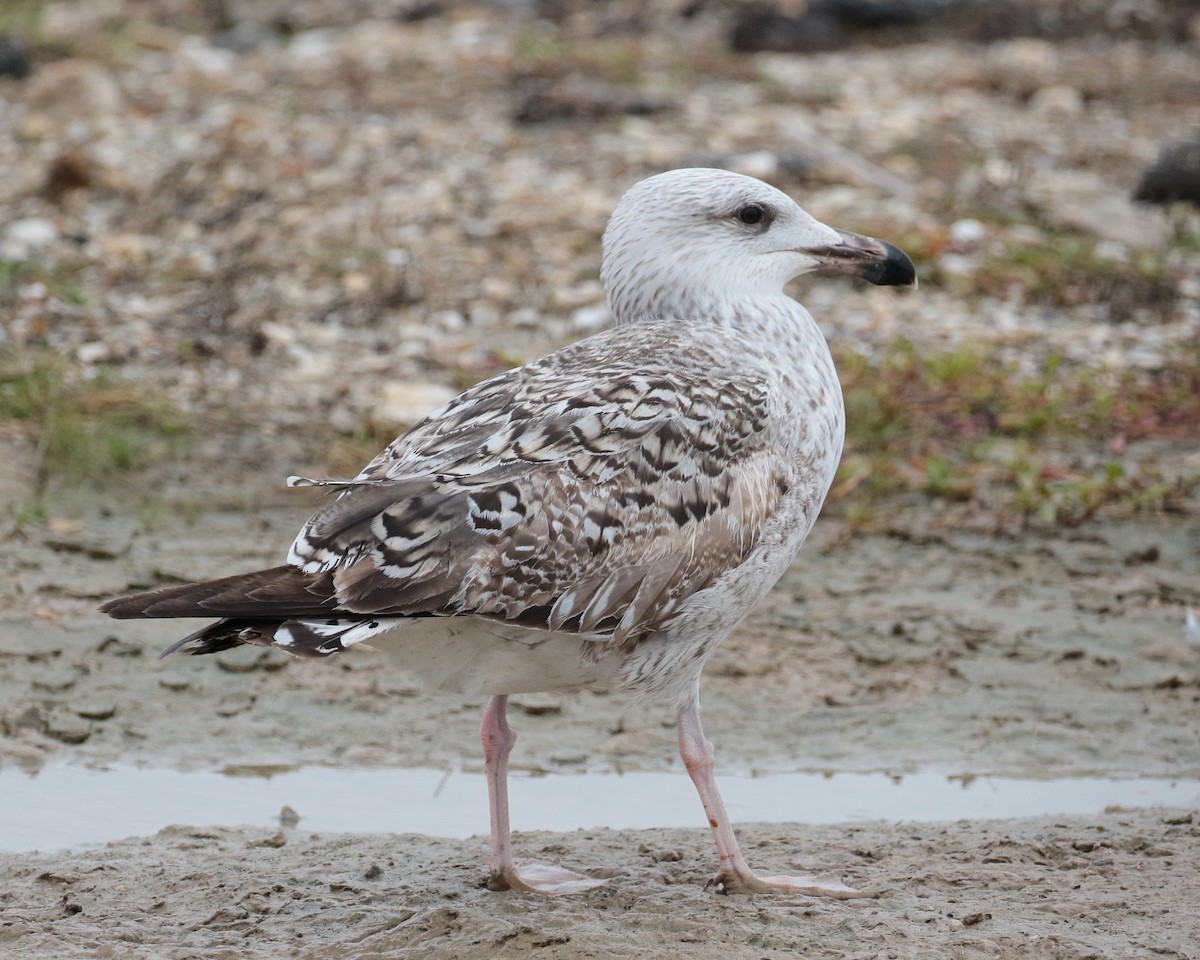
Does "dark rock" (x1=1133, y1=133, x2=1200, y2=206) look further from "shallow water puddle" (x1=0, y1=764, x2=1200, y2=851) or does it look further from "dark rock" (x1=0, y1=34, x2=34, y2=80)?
"dark rock" (x1=0, y1=34, x2=34, y2=80)

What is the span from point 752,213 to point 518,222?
4.48m

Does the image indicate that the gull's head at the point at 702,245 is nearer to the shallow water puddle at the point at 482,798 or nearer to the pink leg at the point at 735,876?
the pink leg at the point at 735,876

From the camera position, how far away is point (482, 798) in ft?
16.4

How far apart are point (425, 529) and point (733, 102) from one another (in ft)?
26.1

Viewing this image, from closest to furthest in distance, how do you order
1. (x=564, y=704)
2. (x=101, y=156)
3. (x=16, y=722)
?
(x=16, y=722) < (x=564, y=704) < (x=101, y=156)

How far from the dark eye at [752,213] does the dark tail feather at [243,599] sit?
1.69m

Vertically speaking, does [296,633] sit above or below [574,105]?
below

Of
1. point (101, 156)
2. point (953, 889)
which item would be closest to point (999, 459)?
Answer: point (953, 889)

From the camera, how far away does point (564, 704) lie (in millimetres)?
5582

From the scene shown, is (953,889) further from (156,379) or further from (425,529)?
(156,379)

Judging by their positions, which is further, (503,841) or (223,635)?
(503,841)

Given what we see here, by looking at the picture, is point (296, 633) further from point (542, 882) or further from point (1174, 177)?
point (1174, 177)

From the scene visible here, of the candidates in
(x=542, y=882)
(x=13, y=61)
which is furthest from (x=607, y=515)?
(x=13, y=61)

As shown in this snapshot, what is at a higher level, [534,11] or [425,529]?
[534,11]
